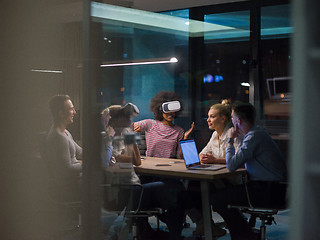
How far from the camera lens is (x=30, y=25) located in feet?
11.6

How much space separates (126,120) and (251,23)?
239 cm

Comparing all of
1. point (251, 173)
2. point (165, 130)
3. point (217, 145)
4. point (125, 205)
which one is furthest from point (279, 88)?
point (165, 130)

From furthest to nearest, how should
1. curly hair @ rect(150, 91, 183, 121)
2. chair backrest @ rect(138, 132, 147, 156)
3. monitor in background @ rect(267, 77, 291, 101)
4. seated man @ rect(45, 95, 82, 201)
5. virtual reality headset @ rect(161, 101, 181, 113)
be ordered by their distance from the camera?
1. virtual reality headset @ rect(161, 101, 181, 113)
2. curly hair @ rect(150, 91, 183, 121)
3. chair backrest @ rect(138, 132, 147, 156)
4. seated man @ rect(45, 95, 82, 201)
5. monitor in background @ rect(267, 77, 291, 101)

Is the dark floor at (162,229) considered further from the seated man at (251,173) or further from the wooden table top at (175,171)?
the wooden table top at (175,171)

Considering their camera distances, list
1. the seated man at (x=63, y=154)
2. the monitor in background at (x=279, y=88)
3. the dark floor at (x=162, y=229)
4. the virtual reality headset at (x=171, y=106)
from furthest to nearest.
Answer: the virtual reality headset at (x=171, y=106)
the seated man at (x=63, y=154)
the dark floor at (x=162, y=229)
the monitor in background at (x=279, y=88)

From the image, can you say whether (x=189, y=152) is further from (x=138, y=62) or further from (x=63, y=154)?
(x=63, y=154)

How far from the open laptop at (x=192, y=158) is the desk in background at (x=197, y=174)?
0.23 feet

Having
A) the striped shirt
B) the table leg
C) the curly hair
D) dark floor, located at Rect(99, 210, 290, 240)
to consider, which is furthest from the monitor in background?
the striped shirt

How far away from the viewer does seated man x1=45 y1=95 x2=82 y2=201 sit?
3.13m

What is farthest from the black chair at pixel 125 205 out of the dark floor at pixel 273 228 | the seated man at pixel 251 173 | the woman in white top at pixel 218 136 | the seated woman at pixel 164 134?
the woman in white top at pixel 218 136

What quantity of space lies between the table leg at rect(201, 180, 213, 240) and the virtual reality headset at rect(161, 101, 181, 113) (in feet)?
2.99

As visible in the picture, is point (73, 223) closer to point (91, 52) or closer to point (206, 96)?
point (91, 52)

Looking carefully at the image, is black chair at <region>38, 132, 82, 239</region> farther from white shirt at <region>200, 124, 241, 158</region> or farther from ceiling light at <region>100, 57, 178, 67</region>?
white shirt at <region>200, 124, 241, 158</region>

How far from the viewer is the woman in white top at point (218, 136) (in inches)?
152
